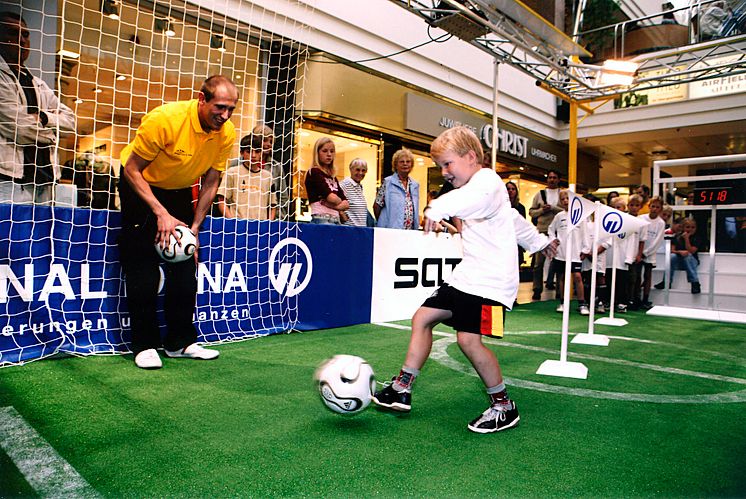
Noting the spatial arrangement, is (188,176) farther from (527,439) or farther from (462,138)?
(527,439)

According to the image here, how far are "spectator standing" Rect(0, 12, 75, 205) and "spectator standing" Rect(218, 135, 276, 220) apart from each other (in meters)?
1.66

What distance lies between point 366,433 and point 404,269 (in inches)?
157

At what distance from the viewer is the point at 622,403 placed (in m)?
3.05

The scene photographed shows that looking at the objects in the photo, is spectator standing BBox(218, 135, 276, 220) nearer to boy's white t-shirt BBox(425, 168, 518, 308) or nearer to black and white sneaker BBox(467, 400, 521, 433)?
boy's white t-shirt BBox(425, 168, 518, 308)

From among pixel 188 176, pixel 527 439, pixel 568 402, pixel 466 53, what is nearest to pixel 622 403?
pixel 568 402

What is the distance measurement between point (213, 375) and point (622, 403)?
255 cm

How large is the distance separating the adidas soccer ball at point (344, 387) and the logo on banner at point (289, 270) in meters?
2.66

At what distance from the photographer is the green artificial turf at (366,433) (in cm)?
190

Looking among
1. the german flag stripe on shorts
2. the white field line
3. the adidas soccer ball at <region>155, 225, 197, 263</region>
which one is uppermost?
the adidas soccer ball at <region>155, 225, 197, 263</region>

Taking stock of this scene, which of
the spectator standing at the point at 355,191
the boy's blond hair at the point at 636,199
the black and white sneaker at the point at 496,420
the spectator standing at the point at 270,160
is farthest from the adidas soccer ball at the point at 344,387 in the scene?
the boy's blond hair at the point at 636,199

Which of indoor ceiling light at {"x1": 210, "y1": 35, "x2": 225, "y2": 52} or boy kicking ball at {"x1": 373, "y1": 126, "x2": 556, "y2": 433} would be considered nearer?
boy kicking ball at {"x1": 373, "y1": 126, "x2": 556, "y2": 433}

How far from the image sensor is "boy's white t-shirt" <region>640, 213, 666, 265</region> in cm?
873

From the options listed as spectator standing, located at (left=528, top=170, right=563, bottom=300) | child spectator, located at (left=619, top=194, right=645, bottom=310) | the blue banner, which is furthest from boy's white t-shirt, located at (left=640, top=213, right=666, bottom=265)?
the blue banner

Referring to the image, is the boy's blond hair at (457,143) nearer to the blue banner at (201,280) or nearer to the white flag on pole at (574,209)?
the white flag on pole at (574,209)
